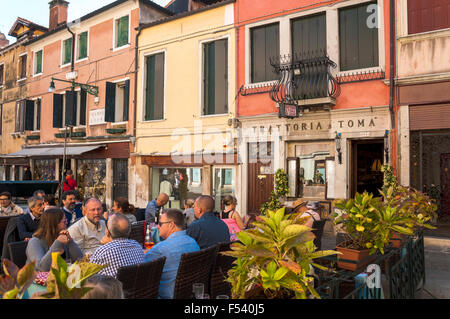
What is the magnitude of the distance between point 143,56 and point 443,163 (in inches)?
448

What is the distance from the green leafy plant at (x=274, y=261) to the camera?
6.44 ft

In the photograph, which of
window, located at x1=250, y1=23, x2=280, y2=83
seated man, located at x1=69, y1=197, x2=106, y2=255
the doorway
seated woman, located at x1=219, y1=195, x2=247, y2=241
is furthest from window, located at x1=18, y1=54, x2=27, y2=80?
seated man, located at x1=69, y1=197, x2=106, y2=255

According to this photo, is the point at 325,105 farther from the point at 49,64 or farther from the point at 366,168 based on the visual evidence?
the point at 49,64

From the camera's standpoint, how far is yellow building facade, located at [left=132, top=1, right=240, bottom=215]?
1204 centimetres

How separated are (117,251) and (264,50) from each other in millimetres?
9418

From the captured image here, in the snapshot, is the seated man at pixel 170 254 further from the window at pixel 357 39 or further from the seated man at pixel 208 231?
the window at pixel 357 39

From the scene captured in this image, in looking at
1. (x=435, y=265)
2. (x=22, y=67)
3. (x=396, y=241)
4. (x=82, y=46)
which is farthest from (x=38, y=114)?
(x=396, y=241)

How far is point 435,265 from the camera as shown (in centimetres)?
647

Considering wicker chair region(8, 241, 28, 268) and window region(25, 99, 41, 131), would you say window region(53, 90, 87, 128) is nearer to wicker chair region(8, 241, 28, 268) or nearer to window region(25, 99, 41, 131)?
window region(25, 99, 41, 131)

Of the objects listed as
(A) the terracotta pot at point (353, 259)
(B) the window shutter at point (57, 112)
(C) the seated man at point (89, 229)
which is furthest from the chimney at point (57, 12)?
(A) the terracotta pot at point (353, 259)

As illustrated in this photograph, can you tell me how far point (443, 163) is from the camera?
11.0 meters

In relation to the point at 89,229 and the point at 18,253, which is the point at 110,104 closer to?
the point at 89,229

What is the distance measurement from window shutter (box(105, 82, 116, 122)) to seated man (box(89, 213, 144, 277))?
1236 cm

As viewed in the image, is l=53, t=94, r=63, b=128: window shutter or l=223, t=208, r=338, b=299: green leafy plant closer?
l=223, t=208, r=338, b=299: green leafy plant
